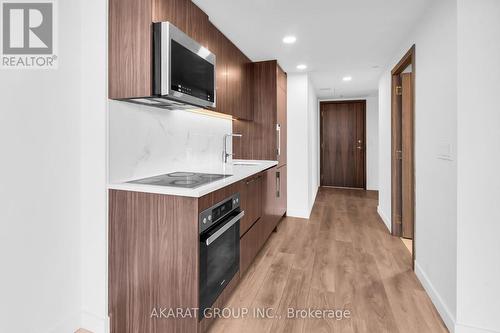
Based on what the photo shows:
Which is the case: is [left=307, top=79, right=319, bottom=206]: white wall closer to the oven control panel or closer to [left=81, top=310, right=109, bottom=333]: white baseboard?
the oven control panel

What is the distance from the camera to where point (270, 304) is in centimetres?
202

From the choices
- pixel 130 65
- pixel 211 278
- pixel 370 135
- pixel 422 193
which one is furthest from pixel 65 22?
pixel 370 135

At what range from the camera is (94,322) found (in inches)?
66.8

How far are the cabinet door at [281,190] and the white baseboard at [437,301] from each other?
5.89ft

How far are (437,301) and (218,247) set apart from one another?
1.67 m

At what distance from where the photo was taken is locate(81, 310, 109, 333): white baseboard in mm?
1667

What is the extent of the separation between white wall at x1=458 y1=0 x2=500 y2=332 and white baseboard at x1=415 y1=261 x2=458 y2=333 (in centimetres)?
7

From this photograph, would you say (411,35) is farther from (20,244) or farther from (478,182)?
(20,244)

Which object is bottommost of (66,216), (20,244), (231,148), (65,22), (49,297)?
(49,297)

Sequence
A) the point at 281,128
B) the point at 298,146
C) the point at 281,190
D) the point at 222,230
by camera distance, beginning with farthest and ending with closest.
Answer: the point at 298,146, the point at 281,128, the point at 281,190, the point at 222,230

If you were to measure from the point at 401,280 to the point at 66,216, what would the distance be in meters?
2.71

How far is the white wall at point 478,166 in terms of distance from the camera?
1.58 metres

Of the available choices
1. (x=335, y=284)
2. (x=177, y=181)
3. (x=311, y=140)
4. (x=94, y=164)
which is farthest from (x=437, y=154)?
(x=311, y=140)

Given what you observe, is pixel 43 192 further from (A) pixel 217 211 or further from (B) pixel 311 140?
(B) pixel 311 140
